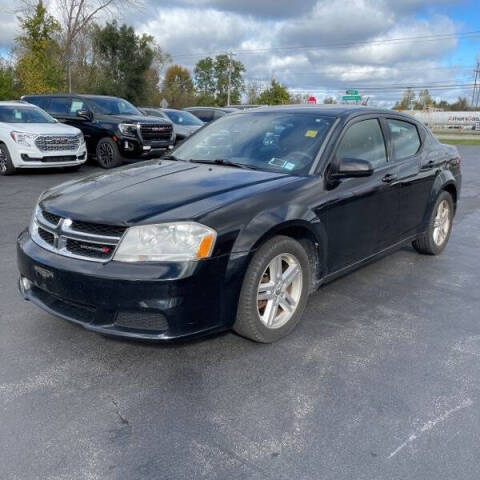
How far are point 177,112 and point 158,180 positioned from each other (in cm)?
1361

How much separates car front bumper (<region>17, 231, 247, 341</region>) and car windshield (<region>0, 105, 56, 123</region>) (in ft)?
32.3

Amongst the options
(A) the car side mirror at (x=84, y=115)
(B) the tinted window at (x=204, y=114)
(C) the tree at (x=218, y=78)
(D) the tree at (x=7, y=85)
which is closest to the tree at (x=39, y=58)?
(D) the tree at (x=7, y=85)

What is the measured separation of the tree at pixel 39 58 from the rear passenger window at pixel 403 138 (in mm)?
23612

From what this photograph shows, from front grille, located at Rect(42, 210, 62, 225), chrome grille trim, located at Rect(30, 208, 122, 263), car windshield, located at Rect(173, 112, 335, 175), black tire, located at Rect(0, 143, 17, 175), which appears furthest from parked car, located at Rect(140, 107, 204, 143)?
chrome grille trim, located at Rect(30, 208, 122, 263)

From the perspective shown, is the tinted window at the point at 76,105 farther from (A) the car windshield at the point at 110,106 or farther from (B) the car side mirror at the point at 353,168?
(B) the car side mirror at the point at 353,168

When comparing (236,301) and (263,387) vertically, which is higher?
(236,301)

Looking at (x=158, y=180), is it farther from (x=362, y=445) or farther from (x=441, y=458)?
(x=441, y=458)

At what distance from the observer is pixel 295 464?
7.68 feet

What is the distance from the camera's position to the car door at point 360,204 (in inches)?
153

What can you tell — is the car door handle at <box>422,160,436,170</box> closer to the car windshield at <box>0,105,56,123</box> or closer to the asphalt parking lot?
the asphalt parking lot

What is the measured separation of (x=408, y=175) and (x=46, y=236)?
3290mm

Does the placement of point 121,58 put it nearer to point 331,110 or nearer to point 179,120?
point 179,120

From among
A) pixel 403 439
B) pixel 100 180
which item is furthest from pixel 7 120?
pixel 403 439

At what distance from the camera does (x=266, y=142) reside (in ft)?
13.7
